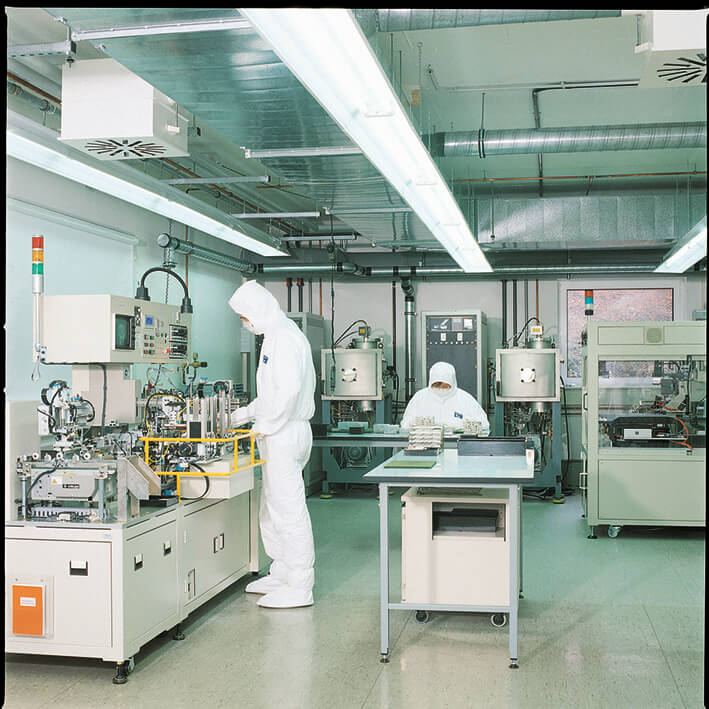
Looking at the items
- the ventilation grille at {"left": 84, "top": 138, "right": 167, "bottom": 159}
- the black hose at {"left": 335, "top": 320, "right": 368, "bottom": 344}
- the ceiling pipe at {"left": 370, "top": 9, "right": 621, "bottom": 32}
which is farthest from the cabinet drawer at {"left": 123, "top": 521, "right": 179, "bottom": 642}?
the black hose at {"left": 335, "top": 320, "right": 368, "bottom": 344}

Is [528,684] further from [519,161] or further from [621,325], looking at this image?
[519,161]

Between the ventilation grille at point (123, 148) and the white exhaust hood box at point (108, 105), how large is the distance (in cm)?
6

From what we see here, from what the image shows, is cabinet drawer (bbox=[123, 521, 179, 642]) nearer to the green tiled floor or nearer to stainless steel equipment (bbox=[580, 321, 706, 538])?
the green tiled floor

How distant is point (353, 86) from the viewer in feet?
8.50

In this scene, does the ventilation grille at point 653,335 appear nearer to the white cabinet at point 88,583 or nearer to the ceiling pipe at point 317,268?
→ the ceiling pipe at point 317,268

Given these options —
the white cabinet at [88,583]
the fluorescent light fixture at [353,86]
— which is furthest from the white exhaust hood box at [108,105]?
the white cabinet at [88,583]

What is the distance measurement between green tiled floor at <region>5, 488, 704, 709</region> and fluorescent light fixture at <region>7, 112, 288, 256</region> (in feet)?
7.69

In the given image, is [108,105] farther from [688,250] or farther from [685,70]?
[688,250]

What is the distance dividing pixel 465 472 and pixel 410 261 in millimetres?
5075

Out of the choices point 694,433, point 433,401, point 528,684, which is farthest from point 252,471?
point 694,433

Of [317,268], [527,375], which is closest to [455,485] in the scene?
[527,375]

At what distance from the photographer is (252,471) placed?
13.8 ft

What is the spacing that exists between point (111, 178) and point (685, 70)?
2.93 metres

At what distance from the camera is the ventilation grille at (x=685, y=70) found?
2258 mm
